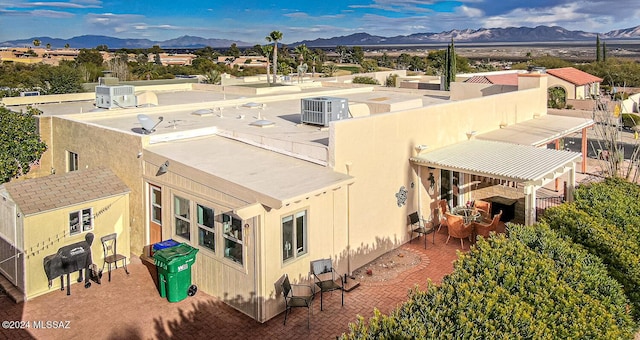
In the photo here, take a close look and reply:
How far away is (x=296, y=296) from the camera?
10.8 m

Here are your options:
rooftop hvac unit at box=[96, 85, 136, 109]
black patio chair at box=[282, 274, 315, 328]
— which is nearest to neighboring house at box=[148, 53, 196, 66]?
rooftop hvac unit at box=[96, 85, 136, 109]

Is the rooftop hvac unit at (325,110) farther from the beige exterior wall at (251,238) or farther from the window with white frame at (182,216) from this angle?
the window with white frame at (182,216)

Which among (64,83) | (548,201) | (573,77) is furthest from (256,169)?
(573,77)

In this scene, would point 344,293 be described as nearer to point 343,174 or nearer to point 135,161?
point 343,174

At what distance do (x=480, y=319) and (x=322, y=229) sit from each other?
222 inches

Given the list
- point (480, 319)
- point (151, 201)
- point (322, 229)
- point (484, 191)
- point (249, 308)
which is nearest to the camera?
point (480, 319)

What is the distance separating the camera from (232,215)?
10.4 m

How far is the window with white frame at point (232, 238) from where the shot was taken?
10.4m

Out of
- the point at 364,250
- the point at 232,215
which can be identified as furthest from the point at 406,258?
the point at 232,215

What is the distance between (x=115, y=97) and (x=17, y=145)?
514 centimetres

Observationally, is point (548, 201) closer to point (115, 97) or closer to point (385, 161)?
point (385, 161)

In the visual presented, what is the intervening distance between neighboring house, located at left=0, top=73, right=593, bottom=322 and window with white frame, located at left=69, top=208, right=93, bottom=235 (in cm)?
124

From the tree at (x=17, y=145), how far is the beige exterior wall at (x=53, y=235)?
152 inches

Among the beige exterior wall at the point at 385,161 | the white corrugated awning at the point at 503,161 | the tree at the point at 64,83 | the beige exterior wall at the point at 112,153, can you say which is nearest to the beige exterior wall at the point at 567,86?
the beige exterior wall at the point at 385,161
